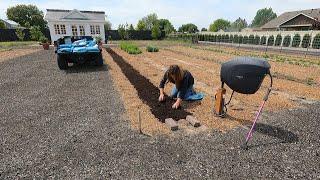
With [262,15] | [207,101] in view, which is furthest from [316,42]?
[262,15]

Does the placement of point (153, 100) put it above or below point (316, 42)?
below

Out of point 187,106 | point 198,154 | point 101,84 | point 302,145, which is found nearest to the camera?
point 198,154

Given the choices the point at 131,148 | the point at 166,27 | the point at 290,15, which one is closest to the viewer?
the point at 131,148

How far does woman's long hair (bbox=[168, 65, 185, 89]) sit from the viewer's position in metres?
4.81

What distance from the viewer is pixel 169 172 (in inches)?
122

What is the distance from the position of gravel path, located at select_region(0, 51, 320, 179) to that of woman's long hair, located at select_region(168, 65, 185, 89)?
56.4 inches

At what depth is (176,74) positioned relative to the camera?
4.90 meters

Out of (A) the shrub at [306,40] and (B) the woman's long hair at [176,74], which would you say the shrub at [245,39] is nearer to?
(A) the shrub at [306,40]

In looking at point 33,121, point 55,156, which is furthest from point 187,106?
point 33,121

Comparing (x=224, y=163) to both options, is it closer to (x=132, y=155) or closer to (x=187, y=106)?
(x=132, y=155)

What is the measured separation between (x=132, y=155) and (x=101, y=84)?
Answer: 4.95 m

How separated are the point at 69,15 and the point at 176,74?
35.8 m

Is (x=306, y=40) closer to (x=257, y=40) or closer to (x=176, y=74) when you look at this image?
(x=257, y=40)

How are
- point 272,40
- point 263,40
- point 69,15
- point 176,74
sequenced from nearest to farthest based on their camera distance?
point 176,74 → point 272,40 → point 263,40 → point 69,15
